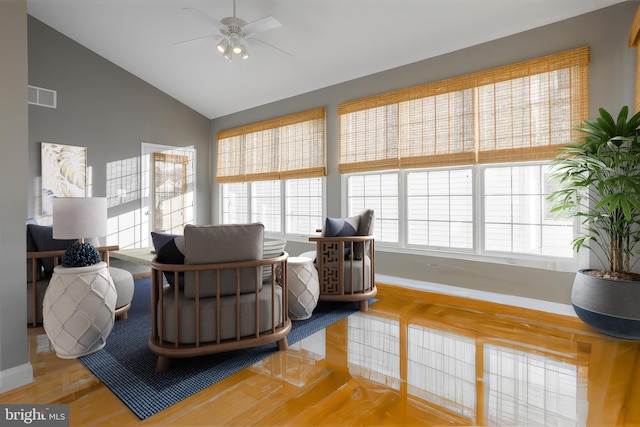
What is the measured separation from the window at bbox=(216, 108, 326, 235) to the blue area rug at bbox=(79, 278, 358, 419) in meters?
2.33

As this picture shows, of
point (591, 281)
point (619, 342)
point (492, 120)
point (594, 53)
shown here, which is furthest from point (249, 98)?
point (619, 342)

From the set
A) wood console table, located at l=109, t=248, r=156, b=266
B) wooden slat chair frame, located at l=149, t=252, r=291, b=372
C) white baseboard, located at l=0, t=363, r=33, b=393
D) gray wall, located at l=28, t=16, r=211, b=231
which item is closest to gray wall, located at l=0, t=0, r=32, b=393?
white baseboard, located at l=0, t=363, r=33, b=393

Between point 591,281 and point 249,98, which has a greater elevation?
point 249,98

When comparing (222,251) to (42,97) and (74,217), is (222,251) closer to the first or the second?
(74,217)

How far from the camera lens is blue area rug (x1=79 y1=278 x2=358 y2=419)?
5.90ft

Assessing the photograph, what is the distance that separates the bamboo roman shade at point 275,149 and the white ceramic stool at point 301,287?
2.02 metres

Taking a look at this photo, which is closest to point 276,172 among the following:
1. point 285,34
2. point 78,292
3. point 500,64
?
point 285,34

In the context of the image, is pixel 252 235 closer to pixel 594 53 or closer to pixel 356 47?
pixel 356 47

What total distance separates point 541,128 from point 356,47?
2065 millimetres

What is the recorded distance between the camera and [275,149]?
518cm

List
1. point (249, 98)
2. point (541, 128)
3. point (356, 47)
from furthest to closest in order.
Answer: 1. point (249, 98)
2. point (356, 47)
3. point (541, 128)

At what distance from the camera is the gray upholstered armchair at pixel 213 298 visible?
2.01 metres

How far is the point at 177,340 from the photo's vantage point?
200 cm

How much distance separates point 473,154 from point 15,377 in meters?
3.92
